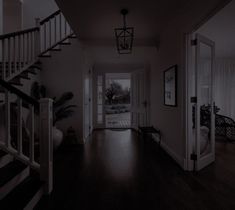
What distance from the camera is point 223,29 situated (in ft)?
12.2

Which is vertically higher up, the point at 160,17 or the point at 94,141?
the point at 160,17

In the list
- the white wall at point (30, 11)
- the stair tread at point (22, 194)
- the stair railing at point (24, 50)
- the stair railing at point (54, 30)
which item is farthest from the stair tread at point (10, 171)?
the white wall at point (30, 11)

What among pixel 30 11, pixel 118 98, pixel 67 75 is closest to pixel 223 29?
pixel 67 75

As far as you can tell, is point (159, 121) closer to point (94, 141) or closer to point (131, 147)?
point (131, 147)

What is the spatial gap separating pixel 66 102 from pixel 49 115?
238 cm

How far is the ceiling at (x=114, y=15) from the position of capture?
106 inches

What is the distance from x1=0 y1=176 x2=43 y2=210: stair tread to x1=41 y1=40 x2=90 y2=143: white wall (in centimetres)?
241

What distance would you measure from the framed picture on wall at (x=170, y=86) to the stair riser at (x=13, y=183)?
2.55 metres

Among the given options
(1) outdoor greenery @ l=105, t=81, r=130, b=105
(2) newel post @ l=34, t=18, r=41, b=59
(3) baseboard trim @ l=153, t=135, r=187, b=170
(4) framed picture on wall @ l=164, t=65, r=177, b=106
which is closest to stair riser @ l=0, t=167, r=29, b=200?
(3) baseboard trim @ l=153, t=135, r=187, b=170

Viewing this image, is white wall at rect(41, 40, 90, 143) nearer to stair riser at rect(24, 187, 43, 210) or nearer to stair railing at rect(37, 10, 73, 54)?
stair railing at rect(37, 10, 73, 54)

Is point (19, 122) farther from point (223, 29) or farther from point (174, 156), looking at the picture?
point (223, 29)

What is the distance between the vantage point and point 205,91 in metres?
3.17

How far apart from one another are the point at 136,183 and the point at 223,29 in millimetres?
3494

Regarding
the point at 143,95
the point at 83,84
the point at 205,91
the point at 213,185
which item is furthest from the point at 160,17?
the point at 143,95
